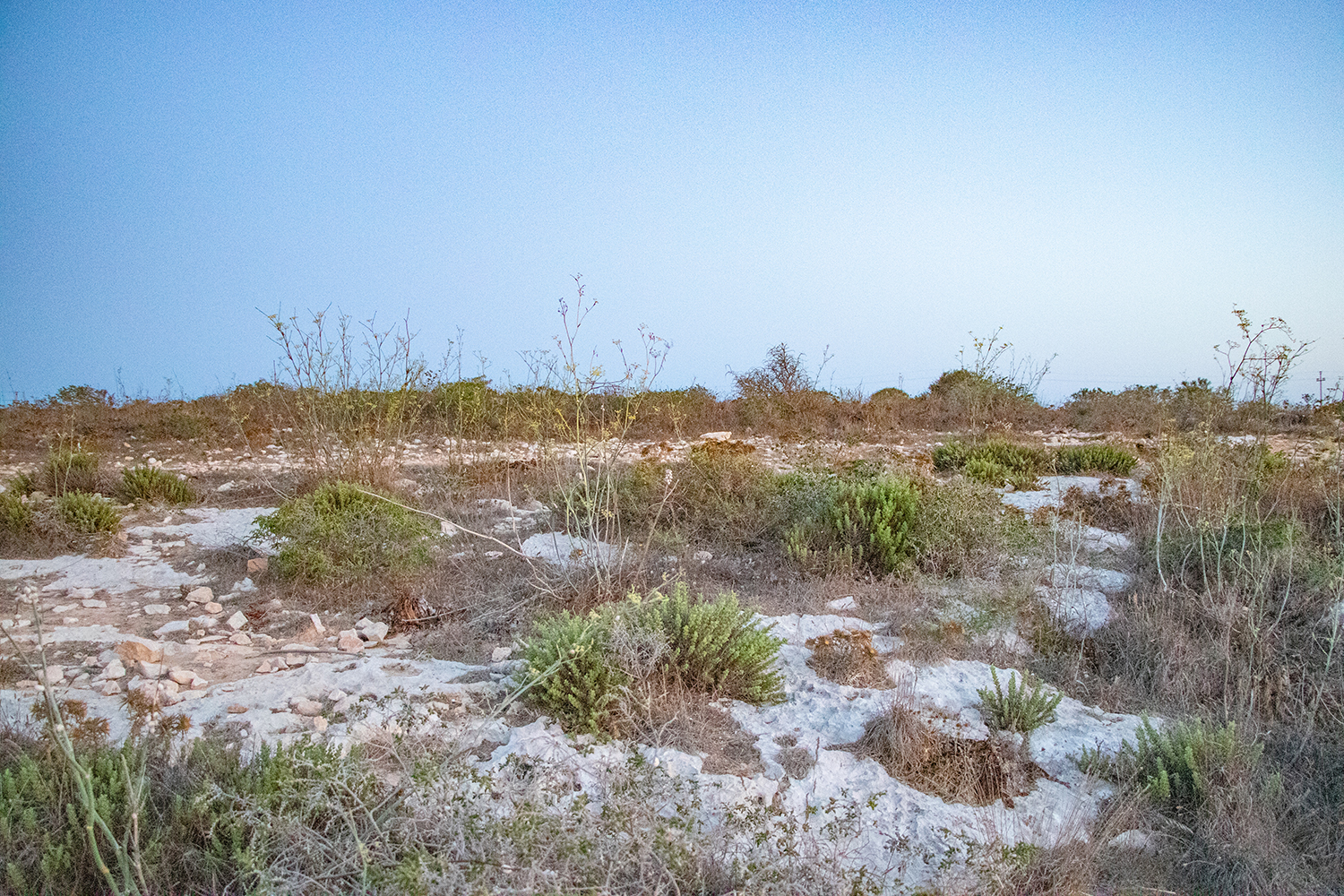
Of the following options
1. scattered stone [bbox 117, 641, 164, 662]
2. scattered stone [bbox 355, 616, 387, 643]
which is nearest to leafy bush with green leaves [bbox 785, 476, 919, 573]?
scattered stone [bbox 355, 616, 387, 643]

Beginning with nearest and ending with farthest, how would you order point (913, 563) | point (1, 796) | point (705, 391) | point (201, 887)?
point (201, 887) → point (1, 796) → point (913, 563) → point (705, 391)

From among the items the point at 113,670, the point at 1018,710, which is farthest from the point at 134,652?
the point at 1018,710

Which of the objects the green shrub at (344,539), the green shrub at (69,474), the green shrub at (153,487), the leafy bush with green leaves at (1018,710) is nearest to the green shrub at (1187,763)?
the leafy bush with green leaves at (1018,710)

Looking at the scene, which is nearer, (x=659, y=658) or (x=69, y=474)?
(x=659, y=658)

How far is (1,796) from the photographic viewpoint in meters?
2.58

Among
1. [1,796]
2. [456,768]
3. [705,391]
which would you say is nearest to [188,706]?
[1,796]

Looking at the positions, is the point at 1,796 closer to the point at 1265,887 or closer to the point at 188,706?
the point at 188,706

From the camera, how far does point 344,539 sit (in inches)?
227

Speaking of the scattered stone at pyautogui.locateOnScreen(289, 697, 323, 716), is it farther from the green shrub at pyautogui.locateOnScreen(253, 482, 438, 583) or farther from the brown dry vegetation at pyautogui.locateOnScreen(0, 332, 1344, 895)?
the green shrub at pyautogui.locateOnScreen(253, 482, 438, 583)

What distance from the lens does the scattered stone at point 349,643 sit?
14.7 ft

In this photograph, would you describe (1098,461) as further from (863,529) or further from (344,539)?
(344,539)

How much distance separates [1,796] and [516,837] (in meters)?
1.84

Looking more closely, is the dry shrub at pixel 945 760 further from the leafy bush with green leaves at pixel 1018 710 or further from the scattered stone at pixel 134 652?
the scattered stone at pixel 134 652

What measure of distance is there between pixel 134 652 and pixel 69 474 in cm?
488
